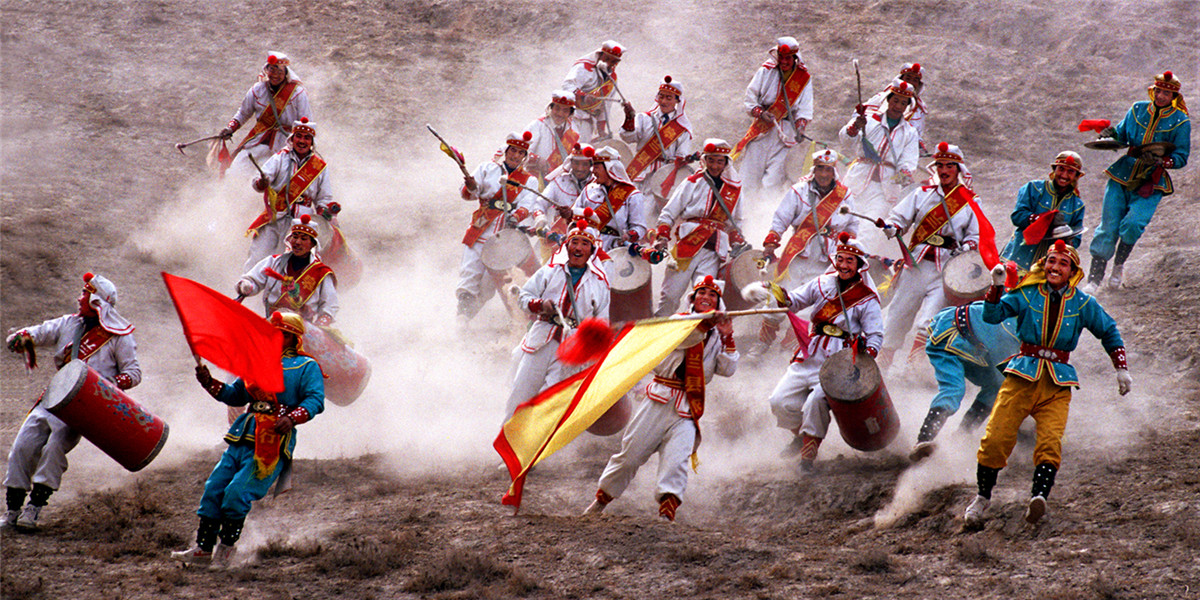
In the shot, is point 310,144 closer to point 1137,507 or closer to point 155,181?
point 155,181

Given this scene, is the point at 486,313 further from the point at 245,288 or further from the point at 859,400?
the point at 859,400

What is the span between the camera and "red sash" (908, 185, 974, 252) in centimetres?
1002

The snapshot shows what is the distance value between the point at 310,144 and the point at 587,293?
4.33m

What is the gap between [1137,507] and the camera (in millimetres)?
7207

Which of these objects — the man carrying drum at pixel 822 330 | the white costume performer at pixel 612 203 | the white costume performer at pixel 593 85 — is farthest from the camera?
the white costume performer at pixel 593 85

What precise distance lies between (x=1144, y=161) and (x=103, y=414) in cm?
861

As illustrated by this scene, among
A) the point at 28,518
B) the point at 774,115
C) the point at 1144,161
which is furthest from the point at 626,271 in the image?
the point at 28,518

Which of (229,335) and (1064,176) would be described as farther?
(1064,176)

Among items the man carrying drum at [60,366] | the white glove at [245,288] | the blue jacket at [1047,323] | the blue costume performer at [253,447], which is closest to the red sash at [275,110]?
the white glove at [245,288]

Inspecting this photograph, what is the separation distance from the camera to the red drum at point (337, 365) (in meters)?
9.43

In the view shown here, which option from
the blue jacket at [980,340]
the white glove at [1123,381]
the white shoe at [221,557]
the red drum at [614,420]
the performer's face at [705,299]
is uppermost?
the performer's face at [705,299]

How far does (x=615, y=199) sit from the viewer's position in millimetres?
10945

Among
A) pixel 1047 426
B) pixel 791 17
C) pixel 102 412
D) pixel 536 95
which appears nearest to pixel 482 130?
pixel 536 95

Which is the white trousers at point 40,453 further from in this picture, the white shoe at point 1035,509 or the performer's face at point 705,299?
the white shoe at point 1035,509
